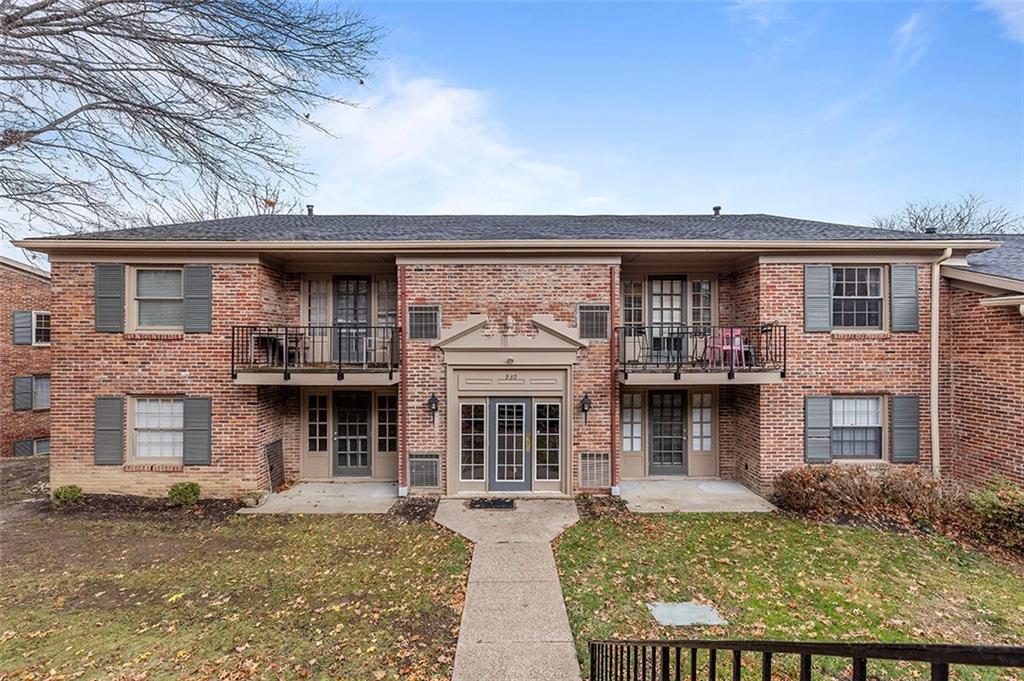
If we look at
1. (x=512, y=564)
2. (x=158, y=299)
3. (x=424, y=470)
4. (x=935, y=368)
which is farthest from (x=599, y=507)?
(x=158, y=299)

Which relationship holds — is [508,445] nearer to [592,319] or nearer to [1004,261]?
[592,319]

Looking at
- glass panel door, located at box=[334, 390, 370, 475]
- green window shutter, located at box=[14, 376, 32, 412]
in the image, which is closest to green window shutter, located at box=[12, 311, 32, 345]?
green window shutter, located at box=[14, 376, 32, 412]

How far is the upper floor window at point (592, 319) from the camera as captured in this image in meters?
9.63

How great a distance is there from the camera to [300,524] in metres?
8.24

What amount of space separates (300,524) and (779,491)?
9709 millimetres

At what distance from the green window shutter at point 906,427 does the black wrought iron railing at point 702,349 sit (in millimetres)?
2825

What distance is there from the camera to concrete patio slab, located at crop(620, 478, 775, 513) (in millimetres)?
8906

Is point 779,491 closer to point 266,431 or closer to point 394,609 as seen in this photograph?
point 394,609

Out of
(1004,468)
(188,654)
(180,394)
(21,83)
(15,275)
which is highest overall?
(21,83)

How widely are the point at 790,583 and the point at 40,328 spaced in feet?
72.7

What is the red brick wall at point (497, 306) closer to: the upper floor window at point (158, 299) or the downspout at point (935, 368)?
the upper floor window at point (158, 299)

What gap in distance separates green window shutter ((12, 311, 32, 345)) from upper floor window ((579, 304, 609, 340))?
18323 mm

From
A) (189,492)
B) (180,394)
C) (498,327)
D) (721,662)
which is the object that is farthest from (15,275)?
(721,662)

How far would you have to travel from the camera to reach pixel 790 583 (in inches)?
239
